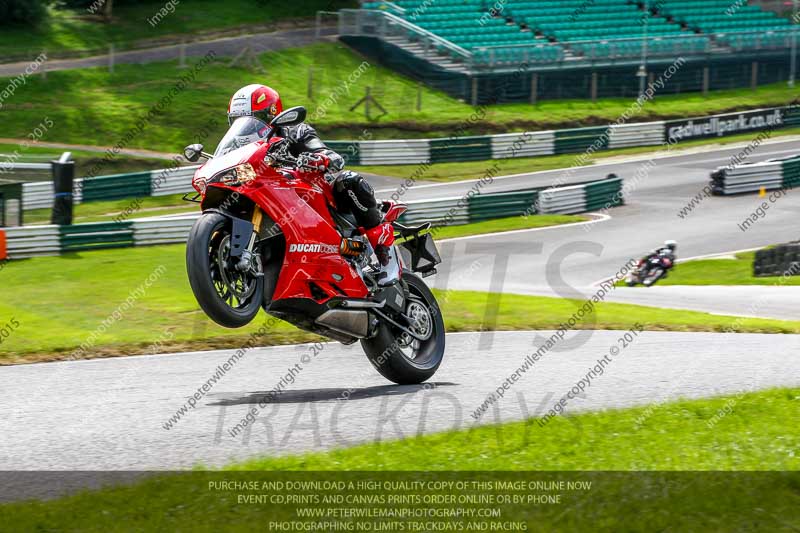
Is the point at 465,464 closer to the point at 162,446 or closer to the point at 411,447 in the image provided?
the point at 411,447

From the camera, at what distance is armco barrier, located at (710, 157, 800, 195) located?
33.8 m

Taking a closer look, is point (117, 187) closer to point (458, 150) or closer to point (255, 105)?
point (458, 150)

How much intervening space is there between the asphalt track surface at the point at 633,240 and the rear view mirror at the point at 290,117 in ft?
39.9

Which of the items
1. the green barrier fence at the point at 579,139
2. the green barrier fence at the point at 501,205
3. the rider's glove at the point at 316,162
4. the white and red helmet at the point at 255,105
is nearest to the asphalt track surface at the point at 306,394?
the rider's glove at the point at 316,162

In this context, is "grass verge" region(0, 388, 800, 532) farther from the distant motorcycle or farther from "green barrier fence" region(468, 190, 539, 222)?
"green barrier fence" region(468, 190, 539, 222)

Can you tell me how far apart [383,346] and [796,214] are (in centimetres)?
2528

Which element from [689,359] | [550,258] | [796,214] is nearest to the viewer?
[689,359]

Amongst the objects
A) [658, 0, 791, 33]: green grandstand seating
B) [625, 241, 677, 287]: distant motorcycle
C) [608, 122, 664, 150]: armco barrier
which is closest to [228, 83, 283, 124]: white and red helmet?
[625, 241, 677, 287]: distant motorcycle

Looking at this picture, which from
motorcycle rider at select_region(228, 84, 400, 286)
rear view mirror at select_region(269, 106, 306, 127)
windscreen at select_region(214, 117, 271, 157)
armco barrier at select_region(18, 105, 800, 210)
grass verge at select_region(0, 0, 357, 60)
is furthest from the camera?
grass verge at select_region(0, 0, 357, 60)

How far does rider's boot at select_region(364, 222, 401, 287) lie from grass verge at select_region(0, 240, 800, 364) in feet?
11.6

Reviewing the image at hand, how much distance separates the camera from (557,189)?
30.4m

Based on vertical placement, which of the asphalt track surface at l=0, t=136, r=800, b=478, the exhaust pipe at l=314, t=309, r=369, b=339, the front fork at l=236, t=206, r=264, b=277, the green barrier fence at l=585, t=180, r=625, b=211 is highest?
the front fork at l=236, t=206, r=264, b=277

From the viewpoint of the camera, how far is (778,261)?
2295 centimetres

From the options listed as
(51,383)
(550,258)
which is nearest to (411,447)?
(51,383)
